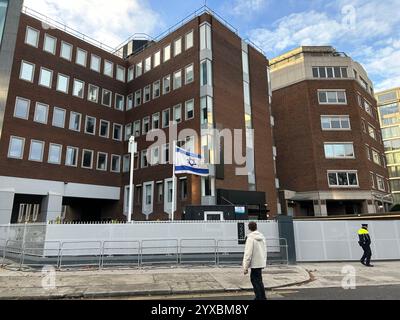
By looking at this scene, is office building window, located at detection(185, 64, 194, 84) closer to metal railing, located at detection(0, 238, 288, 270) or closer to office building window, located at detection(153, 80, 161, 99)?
office building window, located at detection(153, 80, 161, 99)

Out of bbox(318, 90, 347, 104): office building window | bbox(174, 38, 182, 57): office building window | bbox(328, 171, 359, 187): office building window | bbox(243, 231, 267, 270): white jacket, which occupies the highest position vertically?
bbox(174, 38, 182, 57): office building window

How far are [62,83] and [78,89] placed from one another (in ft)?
5.43

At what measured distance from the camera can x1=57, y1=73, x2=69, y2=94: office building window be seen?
31669 millimetres

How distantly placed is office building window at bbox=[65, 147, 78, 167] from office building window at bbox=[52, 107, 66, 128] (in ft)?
7.94

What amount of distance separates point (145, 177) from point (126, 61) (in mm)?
15151

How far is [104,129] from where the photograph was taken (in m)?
34.6

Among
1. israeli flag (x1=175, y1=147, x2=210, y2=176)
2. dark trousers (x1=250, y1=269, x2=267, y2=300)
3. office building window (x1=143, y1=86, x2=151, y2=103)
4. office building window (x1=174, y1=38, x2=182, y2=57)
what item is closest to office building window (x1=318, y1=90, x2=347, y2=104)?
office building window (x1=174, y1=38, x2=182, y2=57)

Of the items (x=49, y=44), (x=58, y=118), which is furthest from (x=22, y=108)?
(x=49, y=44)

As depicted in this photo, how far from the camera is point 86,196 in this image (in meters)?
31.4

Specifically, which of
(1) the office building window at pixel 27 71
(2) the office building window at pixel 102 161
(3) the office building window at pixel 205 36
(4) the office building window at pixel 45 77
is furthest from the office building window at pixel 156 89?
(1) the office building window at pixel 27 71

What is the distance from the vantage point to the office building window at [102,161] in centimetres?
3325

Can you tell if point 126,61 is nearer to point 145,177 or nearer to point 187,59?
point 187,59

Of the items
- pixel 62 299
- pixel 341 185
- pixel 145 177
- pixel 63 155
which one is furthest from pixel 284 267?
pixel 341 185
